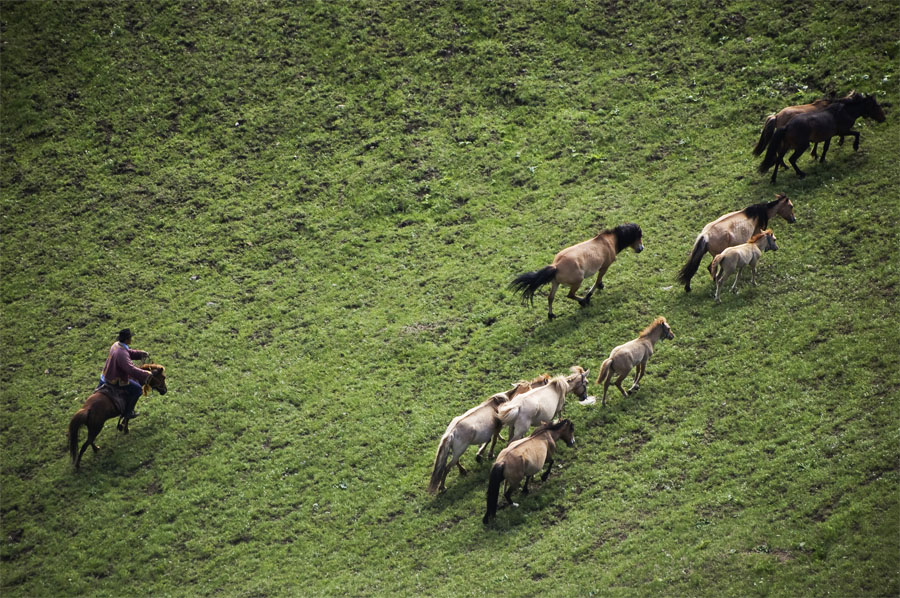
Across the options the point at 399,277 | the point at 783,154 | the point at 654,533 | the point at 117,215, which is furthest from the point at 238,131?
the point at 654,533

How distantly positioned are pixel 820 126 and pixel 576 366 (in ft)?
34.1

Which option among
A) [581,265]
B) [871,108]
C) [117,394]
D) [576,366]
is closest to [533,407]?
[576,366]

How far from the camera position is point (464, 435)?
1341 cm

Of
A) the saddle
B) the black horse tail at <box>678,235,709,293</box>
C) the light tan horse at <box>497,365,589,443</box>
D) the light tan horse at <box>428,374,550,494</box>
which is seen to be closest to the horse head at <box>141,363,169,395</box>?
the saddle

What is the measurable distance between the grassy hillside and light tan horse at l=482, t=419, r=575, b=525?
49 centimetres

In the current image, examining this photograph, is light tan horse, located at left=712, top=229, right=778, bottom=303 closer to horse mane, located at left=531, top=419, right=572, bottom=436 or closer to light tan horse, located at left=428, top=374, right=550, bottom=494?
horse mane, located at left=531, top=419, right=572, bottom=436

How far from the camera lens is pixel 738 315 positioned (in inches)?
632

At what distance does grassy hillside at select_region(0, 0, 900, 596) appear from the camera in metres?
12.5

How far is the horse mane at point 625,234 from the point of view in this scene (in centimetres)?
1803

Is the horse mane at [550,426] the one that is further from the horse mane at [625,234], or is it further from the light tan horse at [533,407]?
the horse mane at [625,234]

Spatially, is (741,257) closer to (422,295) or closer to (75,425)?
(422,295)

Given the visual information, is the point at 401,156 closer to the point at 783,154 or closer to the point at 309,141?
the point at 309,141

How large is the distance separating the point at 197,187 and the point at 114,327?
668 cm

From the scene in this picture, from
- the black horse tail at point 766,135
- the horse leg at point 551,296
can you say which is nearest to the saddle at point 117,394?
the horse leg at point 551,296
